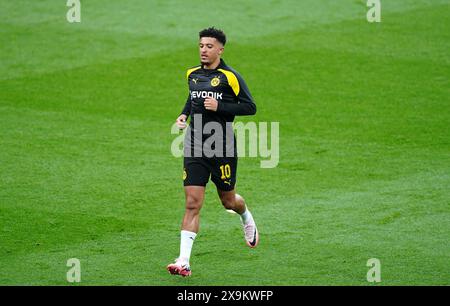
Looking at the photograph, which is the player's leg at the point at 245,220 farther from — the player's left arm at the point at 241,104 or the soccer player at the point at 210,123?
the player's left arm at the point at 241,104

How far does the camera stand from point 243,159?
13031mm

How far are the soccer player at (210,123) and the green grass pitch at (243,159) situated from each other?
803 millimetres

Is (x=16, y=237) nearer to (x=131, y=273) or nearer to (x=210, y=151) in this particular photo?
(x=131, y=273)

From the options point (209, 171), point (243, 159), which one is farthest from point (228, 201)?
point (243, 159)

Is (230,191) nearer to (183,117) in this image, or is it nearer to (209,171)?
(209,171)

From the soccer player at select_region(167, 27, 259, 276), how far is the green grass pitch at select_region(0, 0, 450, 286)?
31.6 inches

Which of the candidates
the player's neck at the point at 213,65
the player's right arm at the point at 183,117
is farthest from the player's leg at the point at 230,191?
the player's neck at the point at 213,65

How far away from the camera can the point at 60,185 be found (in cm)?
1169

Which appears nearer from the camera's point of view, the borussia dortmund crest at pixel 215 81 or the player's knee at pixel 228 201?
the borussia dortmund crest at pixel 215 81

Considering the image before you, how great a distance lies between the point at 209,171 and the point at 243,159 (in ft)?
13.1

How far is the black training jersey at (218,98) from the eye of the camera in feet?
29.6

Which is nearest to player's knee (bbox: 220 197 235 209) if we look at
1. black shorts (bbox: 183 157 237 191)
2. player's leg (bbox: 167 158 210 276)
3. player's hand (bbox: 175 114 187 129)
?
black shorts (bbox: 183 157 237 191)

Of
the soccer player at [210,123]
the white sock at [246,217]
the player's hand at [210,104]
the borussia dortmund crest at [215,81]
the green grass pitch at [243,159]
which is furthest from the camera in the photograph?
the white sock at [246,217]

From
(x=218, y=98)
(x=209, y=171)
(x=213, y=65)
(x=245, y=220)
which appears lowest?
(x=245, y=220)
